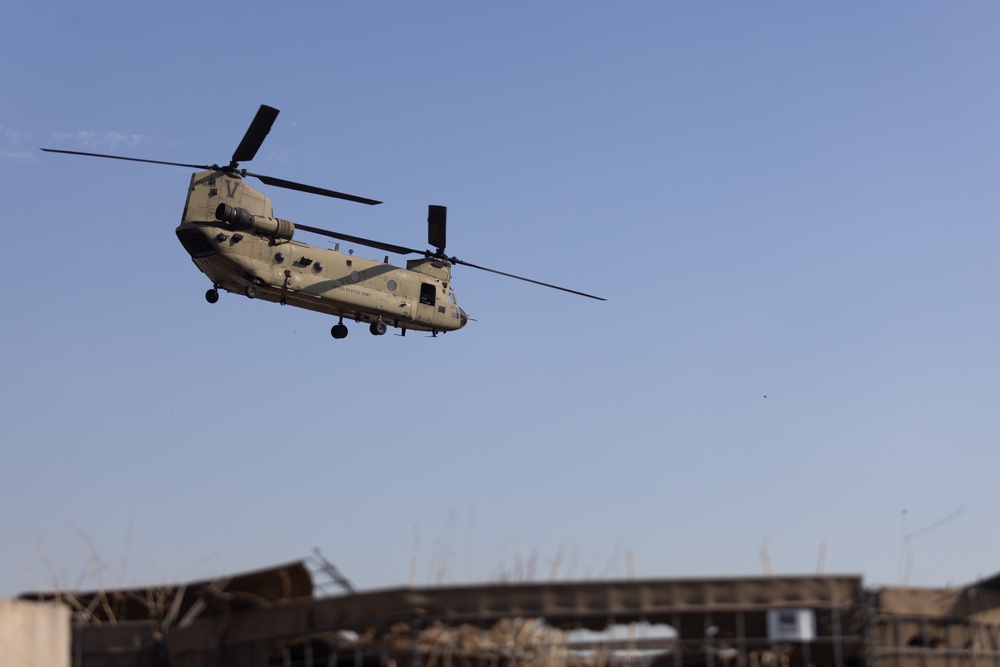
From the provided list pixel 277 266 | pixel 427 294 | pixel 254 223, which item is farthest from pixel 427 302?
pixel 254 223

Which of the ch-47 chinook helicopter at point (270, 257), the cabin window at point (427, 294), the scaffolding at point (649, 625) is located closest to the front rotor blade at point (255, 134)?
the ch-47 chinook helicopter at point (270, 257)

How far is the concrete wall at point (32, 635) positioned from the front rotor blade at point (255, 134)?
27.7m

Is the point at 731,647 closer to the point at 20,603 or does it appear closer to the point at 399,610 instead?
the point at 399,610

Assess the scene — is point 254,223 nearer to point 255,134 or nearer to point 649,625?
point 255,134

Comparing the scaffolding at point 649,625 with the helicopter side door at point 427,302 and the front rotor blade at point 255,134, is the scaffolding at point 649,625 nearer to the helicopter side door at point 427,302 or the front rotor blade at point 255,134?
the front rotor blade at point 255,134

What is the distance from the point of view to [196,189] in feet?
134

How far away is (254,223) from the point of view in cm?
4028

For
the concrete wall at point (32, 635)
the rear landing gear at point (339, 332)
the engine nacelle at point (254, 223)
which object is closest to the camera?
the concrete wall at point (32, 635)

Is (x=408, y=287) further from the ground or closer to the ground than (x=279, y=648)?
further from the ground

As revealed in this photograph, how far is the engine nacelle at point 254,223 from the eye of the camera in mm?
39844

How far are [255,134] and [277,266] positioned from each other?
4.23 m

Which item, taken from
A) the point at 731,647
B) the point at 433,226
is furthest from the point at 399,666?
the point at 433,226

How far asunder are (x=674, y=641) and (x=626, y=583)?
840mm

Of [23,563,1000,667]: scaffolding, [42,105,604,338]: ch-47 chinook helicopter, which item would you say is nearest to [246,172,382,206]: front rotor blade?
[42,105,604,338]: ch-47 chinook helicopter
